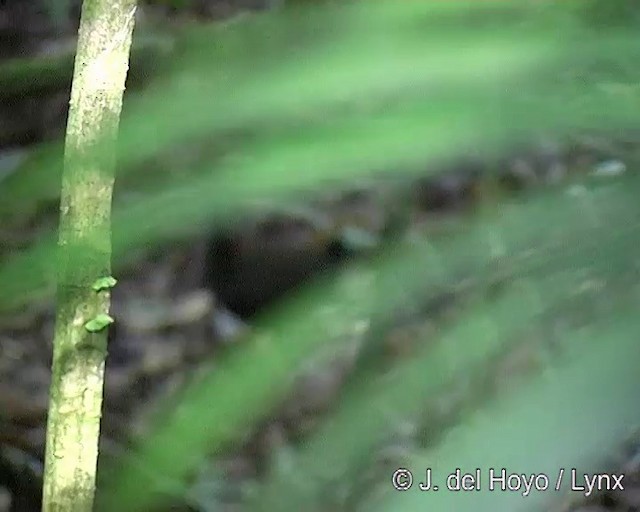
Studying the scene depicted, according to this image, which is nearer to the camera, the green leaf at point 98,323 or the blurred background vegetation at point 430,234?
the blurred background vegetation at point 430,234

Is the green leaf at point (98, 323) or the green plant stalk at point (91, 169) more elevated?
the green plant stalk at point (91, 169)

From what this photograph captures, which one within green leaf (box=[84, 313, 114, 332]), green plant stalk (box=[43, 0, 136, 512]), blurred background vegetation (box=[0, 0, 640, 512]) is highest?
green plant stalk (box=[43, 0, 136, 512])

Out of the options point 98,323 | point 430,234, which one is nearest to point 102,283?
point 98,323

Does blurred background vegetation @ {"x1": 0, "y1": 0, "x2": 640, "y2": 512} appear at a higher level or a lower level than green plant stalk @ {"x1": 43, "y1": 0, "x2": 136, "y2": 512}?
lower

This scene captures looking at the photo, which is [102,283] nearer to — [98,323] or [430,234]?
[98,323]

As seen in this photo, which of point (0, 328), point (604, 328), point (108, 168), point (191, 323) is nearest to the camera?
point (604, 328)

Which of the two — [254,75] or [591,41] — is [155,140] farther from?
[591,41]

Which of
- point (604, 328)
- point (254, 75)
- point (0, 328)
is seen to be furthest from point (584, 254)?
point (0, 328)

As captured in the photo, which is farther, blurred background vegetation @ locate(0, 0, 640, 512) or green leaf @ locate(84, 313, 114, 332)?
green leaf @ locate(84, 313, 114, 332)

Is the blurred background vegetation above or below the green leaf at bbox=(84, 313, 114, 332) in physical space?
below

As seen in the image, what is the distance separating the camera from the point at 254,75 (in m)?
0.30

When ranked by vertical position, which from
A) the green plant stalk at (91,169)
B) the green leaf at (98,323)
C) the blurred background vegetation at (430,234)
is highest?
the green plant stalk at (91,169)

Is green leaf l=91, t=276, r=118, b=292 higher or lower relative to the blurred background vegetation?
higher

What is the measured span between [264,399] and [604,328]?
0.40 feet
